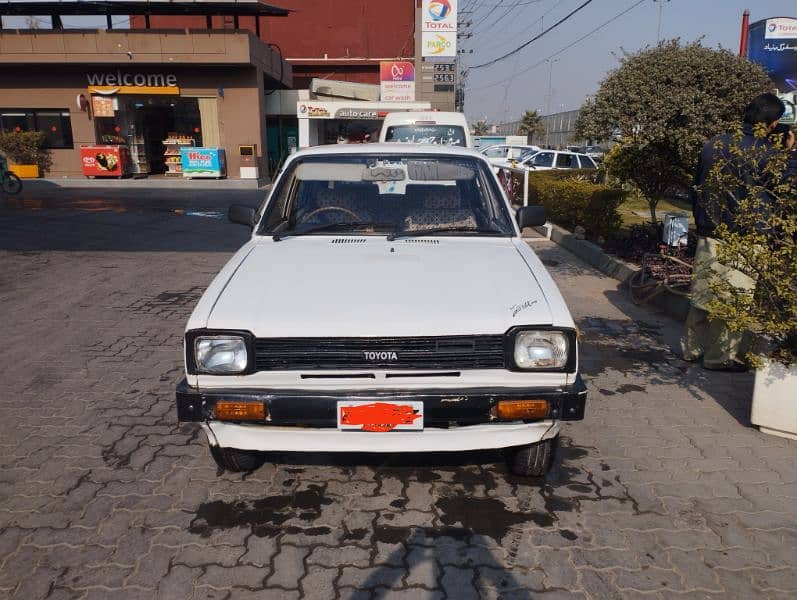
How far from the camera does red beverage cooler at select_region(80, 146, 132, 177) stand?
76.5 feet

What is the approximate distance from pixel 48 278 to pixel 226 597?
283 inches

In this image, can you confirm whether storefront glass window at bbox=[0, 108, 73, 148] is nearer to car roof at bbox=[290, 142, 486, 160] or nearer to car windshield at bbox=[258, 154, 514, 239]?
car roof at bbox=[290, 142, 486, 160]

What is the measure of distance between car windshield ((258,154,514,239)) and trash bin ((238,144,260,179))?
20900 millimetres

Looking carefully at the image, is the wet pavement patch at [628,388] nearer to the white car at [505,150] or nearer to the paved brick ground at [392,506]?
the paved brick ground at [392,506]

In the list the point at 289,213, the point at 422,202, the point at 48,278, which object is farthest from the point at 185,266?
the point at 422,202

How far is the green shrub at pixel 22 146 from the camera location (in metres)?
23.0

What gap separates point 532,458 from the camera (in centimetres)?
318

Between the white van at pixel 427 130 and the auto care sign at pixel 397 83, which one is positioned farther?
the auto care sign at pixel 397 83

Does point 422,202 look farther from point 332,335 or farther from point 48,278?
point 48,278

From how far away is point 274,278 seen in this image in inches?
124

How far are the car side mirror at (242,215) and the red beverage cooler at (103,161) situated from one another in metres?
22.1

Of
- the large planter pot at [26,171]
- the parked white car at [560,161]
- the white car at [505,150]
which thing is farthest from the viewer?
the white car at [505,150]

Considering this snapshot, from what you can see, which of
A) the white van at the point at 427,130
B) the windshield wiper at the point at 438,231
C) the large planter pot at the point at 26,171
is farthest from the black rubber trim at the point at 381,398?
the large planter pot at the point at 26,171

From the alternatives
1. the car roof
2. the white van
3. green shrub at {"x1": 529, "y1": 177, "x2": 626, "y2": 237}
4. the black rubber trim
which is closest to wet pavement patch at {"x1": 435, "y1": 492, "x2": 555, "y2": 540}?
the black rubber trim
